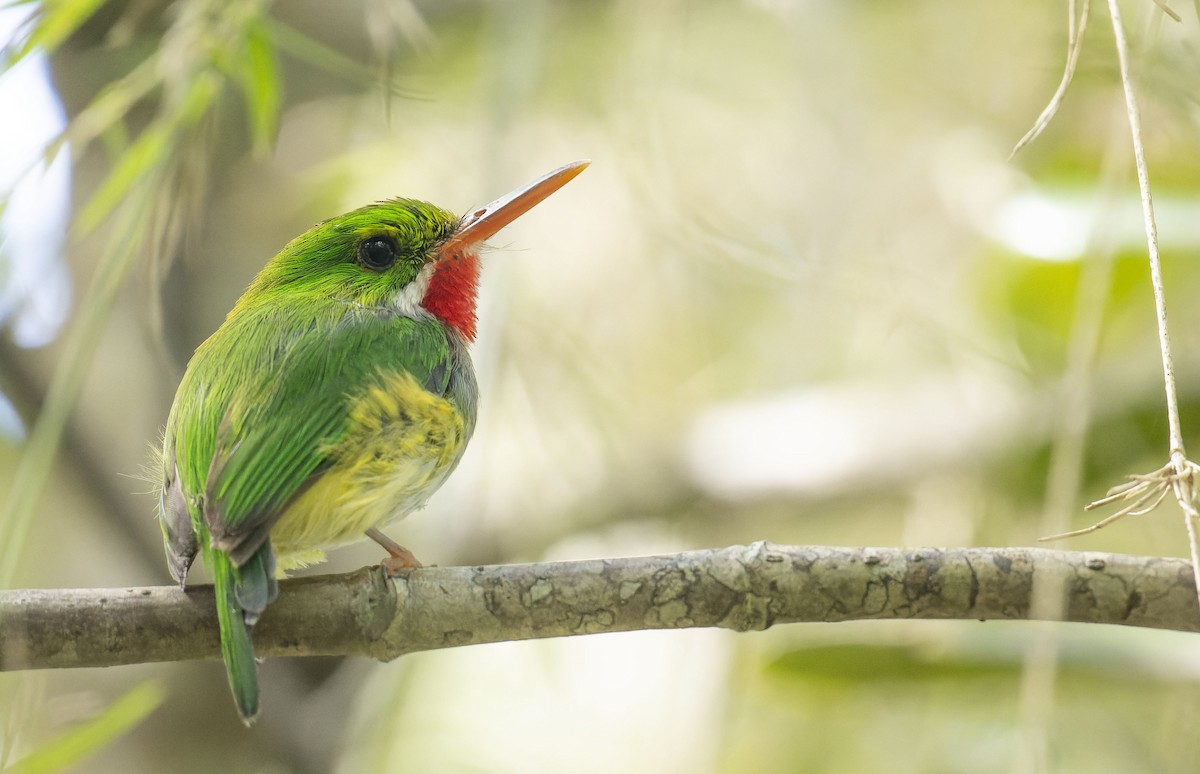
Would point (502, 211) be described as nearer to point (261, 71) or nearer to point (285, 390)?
point (261, 71)

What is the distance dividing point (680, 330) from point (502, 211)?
79.9 inches

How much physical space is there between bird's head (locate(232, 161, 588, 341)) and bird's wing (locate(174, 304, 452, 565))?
176 mm

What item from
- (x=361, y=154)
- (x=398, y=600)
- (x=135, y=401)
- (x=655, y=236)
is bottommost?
→ (x=135, y=401)

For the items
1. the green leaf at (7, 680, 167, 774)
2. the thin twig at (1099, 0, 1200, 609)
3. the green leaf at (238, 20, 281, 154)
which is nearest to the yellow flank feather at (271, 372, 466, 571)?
the green leaf at (7, 680, 167, 774)

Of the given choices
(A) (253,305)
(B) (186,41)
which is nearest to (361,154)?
(A) (253,305)

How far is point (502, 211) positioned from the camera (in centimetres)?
232

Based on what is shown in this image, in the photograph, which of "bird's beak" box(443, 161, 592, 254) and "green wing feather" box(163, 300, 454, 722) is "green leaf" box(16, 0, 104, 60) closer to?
"green wing feather" box(163, 300, 454, 722)

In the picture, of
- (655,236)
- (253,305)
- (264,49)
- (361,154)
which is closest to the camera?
(264,49)

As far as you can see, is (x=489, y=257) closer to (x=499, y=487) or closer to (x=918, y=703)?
(x=499, y=487)

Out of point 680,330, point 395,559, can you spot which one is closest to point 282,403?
point 395,559

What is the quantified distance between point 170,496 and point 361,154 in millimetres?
1818

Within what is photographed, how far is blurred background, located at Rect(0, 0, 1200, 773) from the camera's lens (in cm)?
252

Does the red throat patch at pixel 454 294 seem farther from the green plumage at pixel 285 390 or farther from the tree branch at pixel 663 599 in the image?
the tree branch at pixel 663 599

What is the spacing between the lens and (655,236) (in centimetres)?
299
